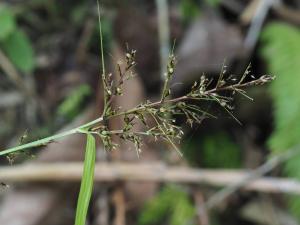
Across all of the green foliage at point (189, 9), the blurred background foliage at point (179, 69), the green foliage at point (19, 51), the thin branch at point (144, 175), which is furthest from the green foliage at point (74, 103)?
the green foliage at point (189, 9)

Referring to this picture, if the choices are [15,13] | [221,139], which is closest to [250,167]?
[221,139]

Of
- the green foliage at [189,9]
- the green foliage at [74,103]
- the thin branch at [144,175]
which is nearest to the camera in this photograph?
the thin branch at [144,175]

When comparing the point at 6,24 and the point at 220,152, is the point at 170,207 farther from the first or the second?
the point at 6,24

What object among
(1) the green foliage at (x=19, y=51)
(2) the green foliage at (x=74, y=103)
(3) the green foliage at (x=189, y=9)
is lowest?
(2) the green foliage at (x=74, y=103)

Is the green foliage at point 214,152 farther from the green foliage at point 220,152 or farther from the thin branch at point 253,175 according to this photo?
the thin branch at point 253,175

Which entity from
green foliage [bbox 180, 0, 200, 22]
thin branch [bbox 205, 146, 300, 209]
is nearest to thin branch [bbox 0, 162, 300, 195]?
thin branch [bbox 205, 146, 300, 209]

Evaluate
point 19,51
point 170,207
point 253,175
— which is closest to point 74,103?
point 19,51

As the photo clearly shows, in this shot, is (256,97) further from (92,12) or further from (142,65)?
(92,12)

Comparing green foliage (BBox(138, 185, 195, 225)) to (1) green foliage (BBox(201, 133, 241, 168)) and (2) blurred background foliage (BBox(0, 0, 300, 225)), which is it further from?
(1) green foliage (BBox(201, 133, 241, 168))
